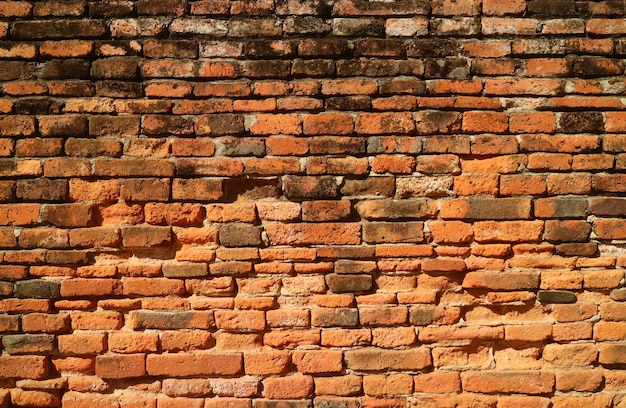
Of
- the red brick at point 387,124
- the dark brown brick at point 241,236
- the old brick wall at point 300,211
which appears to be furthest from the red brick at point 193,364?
the red brick at point 387,124

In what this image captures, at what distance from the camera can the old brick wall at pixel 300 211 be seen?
2.13 metres

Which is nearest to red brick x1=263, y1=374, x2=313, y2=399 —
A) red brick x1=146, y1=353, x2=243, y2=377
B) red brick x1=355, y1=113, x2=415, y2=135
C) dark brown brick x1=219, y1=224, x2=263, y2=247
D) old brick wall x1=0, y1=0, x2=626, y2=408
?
old brick wall x1=0, y1=0, x2=626, y2=408

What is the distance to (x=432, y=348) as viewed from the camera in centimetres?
214

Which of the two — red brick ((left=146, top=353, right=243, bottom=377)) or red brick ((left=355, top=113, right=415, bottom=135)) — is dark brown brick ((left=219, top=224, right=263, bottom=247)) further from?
red brick ((left=355, top=113, right=415, bottom=135))

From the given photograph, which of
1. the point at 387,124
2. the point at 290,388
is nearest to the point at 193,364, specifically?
the point at 290,388

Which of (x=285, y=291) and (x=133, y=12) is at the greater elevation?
(x=133, y=12)

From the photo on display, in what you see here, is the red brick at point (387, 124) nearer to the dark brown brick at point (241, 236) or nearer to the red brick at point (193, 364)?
the dark brown brick at point (241, 236)

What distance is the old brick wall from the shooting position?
7.00 feet

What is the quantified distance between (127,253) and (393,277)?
139 cm

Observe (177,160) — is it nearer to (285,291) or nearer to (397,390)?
(285,291)

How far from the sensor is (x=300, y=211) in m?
2.14

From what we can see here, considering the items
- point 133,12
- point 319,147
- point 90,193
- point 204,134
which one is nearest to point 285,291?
point 319,147

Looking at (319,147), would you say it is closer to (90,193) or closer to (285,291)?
(285,291)

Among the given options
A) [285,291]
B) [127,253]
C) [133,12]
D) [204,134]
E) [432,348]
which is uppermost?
[133,12]
